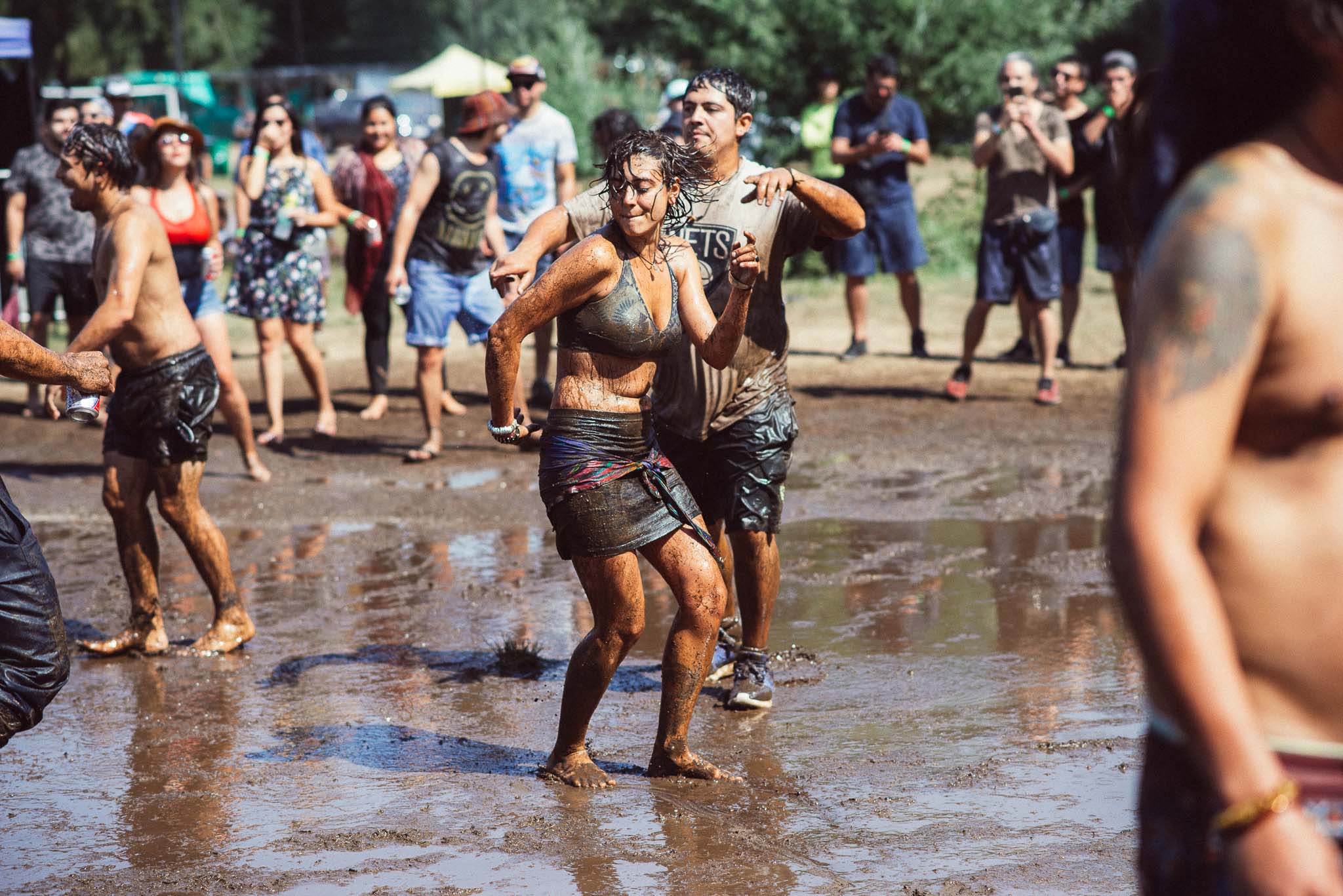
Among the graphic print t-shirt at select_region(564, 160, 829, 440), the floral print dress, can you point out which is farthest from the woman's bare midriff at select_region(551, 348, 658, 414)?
the floral print dress

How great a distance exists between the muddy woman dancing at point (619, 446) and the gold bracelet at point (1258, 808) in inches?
109

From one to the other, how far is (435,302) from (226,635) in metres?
3.59

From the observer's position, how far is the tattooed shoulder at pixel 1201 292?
1676 mm

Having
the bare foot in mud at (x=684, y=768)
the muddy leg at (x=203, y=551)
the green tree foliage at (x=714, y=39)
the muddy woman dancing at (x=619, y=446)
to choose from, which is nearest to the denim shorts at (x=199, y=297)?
the muddy leg at (x=203, y=551)

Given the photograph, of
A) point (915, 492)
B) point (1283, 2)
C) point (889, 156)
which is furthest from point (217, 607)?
point (889, 156)

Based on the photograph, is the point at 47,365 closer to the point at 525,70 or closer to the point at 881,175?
the point at 525,70

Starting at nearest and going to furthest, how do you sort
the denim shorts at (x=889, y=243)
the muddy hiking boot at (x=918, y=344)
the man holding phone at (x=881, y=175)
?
the man holding phone at (x=881, y=175), the denim shorts at (x=889, y=243), the muddy hiking boot at (x=918, y=344)

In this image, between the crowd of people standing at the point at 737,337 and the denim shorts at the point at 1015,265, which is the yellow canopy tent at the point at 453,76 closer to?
the crowd of people standing at the point at 737,337

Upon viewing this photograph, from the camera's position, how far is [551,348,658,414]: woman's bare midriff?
441 centimetres

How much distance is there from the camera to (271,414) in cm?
992

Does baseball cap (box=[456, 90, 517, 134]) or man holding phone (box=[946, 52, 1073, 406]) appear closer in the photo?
baseball cap (box=[456, 90, 517, 134])

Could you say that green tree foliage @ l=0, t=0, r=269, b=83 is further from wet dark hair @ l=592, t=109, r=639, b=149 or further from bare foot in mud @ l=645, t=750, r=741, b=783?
bare foot in mud @ l=645, t=750, r=741, b=783

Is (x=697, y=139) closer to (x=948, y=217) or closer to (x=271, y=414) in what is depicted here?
(x=271, y=414)

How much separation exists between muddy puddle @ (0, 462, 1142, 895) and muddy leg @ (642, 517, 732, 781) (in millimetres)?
78
